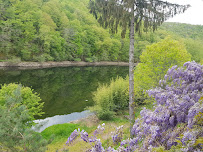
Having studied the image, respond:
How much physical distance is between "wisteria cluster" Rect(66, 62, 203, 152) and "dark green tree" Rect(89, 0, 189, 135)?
198 inches

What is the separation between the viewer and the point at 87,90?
30.3 m

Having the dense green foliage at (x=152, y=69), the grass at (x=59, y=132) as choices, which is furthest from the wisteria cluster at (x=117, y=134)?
the dense green foliage at (x=152, y=69)

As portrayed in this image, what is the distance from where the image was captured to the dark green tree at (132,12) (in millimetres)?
8906

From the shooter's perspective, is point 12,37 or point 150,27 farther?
point 12,37

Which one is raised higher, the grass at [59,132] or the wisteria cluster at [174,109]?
the wisteria cluster at [174,109]

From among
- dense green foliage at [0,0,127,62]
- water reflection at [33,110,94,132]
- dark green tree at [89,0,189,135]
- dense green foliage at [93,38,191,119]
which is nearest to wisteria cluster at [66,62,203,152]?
dark green tree at [89,0,189,135]

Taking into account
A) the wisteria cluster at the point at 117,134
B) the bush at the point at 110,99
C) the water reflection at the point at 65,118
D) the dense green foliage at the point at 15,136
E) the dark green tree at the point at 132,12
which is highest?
the dark green tree at the point at 132,12

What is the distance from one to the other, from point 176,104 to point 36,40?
199 feet

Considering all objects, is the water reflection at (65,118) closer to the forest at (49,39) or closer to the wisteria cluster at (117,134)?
the wisteria cluster at (117,134)

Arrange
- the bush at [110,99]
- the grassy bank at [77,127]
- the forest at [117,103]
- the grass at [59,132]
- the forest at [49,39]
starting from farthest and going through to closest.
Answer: the forest at [49,39]
the bush at [110,99]
the grass at [59,132]
the grassy bank at [77,127]
the forest at [117,103]

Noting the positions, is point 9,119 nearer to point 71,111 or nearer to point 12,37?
point 71,111

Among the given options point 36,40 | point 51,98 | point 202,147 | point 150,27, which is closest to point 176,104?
point 202,147

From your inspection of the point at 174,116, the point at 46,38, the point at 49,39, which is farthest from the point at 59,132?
the point at 49,39

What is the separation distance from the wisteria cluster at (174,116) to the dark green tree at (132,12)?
504 centimetres
